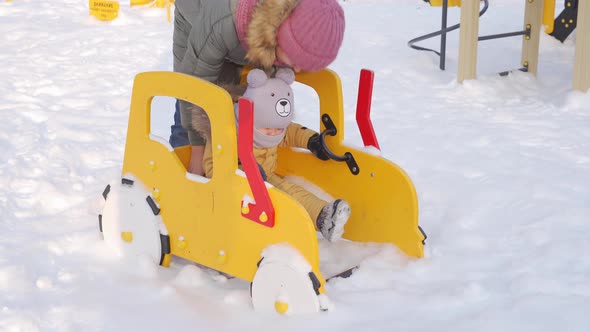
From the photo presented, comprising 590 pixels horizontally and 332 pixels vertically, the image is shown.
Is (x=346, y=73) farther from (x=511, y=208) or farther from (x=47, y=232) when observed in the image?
(x=47, y=232)

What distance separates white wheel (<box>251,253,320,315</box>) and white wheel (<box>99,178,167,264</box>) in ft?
1.25

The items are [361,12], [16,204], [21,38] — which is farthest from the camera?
[361,12]

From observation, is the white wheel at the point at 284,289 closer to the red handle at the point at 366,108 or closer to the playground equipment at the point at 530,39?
the red handle at the point at 366,108

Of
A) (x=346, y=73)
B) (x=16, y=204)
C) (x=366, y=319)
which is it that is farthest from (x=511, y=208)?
(x=346, y=73)

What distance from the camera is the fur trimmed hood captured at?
174 cm

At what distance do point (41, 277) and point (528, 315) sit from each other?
4.00ft

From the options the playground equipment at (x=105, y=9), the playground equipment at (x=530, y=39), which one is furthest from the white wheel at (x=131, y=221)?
the playground equipment at (x=105, y=9)

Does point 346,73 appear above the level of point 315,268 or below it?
below

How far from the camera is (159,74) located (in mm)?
1877

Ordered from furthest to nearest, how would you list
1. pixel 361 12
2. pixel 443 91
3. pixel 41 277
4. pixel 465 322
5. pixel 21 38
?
pixel 361 12
pixel 21 38
pixel 443 91
pixel 41 277
pixel 465 322

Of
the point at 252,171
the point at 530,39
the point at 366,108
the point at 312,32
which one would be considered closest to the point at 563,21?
the point at 530,39

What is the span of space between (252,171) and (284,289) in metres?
0.29

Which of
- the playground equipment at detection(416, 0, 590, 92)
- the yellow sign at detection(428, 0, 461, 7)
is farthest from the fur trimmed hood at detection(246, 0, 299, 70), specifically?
the yellow sign at detection(428, 0, 461, 7)

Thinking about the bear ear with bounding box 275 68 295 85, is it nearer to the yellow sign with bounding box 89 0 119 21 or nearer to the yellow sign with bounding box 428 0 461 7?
the yellow sign with bounding box 428 0 461 7
